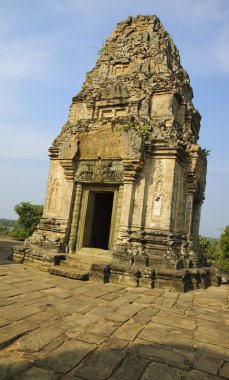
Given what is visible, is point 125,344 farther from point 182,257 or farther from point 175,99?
point 175,99

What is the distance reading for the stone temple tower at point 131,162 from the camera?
340 inches

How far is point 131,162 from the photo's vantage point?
8758 millimetres

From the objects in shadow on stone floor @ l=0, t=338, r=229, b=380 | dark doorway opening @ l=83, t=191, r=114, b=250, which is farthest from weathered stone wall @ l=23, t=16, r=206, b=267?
shadow on stone floor @ l=0, t=338, r=229, b=380

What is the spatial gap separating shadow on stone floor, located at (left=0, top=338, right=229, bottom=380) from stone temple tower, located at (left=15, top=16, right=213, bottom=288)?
12.9 ft

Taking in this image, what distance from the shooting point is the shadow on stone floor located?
282 cm

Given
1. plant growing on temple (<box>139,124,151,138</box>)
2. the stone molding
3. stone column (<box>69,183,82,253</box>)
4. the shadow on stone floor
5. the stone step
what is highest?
plant growing on temple (<box>139,124,151,138</box>)

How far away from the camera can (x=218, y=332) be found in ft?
14.3

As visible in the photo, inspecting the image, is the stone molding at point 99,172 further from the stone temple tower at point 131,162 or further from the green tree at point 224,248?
the green tree at point 224,248

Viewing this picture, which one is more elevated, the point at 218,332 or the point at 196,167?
the point at 196,167

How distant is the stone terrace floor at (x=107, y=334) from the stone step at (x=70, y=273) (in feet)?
2.70

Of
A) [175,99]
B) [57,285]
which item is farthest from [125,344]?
[175,99]

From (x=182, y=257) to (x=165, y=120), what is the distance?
173 inches

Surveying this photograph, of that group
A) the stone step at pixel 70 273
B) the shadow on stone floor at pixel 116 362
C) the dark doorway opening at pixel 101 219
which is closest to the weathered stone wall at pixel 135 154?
the stone step at pixel 70 273

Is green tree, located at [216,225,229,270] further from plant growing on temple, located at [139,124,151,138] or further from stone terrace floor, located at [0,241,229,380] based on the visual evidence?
stone terrace floor, located at [0,241,229,380]
